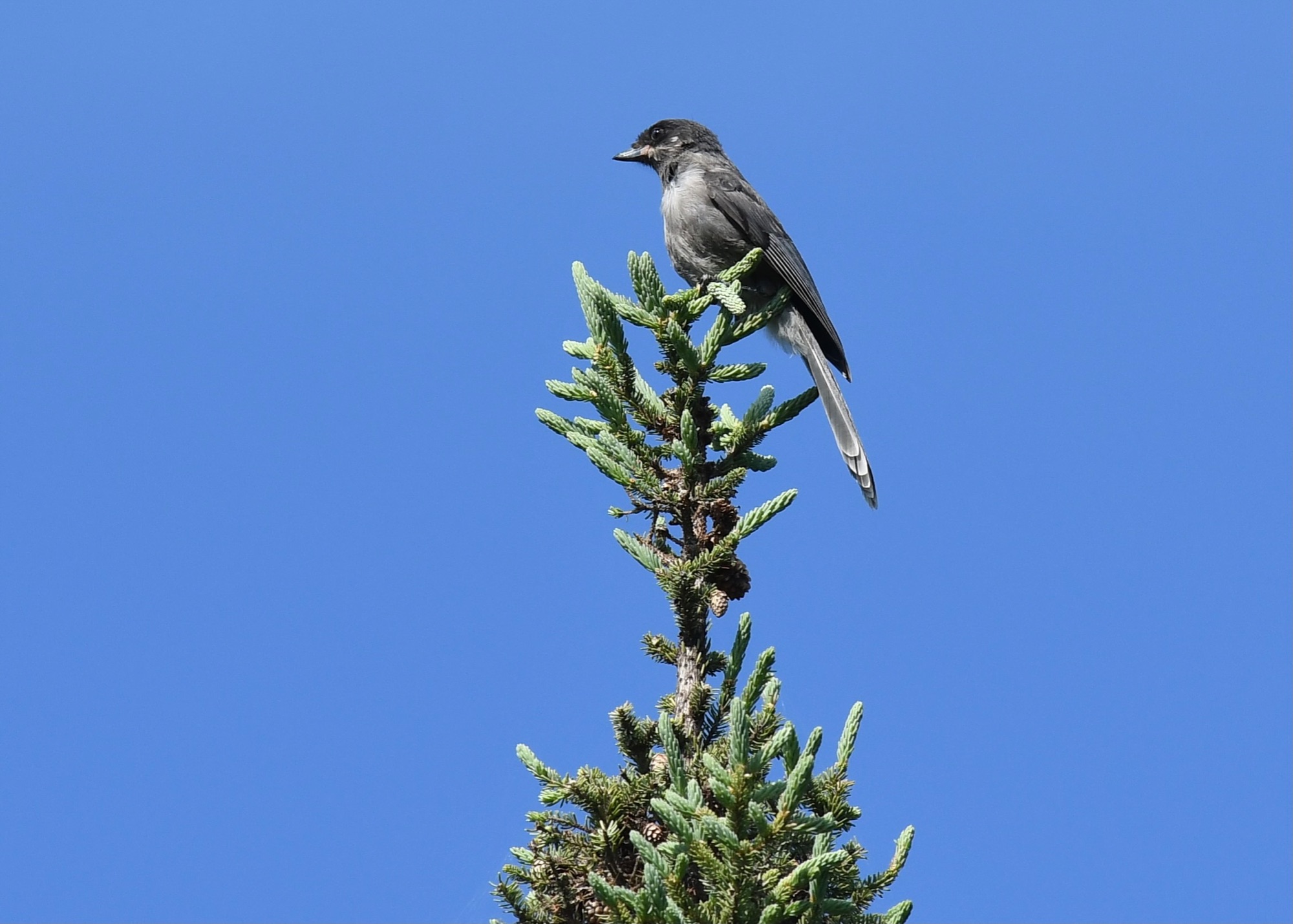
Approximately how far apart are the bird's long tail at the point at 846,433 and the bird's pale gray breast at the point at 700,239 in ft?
3.25

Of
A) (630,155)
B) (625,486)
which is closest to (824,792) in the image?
(625,486)

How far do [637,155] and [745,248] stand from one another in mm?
1490

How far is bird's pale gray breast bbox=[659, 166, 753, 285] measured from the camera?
6.33m

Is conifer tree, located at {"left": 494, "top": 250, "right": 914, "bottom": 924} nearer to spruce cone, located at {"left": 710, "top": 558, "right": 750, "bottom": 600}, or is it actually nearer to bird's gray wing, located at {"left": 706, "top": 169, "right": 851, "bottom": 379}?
spruce cone, located at {"left": 710, "top": 558, "right": 750, "bottom": 600}

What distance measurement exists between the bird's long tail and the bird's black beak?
2.37 m

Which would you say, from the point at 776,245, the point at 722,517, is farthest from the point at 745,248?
the point at 722,517

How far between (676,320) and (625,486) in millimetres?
724

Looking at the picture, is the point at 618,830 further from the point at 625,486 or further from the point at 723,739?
the point at 625,486

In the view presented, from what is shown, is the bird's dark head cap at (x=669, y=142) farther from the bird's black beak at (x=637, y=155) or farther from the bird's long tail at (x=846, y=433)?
the bird's long tail at (x=846, y=433)

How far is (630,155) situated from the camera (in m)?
7.40

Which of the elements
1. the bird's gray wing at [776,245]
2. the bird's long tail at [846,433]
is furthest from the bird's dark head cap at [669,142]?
the bird's long tail at [846,433]

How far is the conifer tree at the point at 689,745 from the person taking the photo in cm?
252

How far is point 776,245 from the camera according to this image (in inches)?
248

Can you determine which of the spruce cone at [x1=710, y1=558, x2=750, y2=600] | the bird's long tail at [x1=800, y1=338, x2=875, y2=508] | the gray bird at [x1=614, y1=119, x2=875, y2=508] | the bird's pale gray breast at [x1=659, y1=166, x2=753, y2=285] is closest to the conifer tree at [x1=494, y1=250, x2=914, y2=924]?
the spruce cone at [x1=710, y1=558, x2=750, y2=600]
